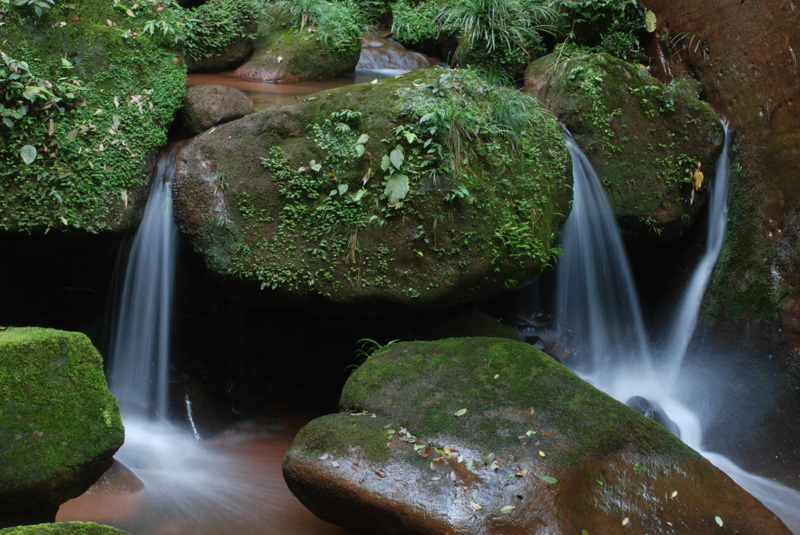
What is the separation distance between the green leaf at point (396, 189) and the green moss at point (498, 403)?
1.20 metres

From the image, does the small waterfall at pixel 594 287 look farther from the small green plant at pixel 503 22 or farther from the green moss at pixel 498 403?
the green moss at pixel 498 403

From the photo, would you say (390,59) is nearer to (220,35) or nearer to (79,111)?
(220,35)

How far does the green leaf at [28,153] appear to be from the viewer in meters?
4.58

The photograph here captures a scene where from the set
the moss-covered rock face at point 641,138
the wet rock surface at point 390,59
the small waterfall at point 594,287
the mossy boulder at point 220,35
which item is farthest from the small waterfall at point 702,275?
the mossy boulder at point 220,35

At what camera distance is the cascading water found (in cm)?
595

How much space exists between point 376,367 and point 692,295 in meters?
3.67

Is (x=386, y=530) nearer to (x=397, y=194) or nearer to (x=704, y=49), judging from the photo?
(x=397, y=194)

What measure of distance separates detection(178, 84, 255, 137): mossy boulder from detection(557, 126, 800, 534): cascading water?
3247mm

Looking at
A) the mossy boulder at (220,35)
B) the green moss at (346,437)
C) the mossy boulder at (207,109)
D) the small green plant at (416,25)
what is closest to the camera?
the green moss at (346,437)

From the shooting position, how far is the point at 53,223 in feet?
15.0

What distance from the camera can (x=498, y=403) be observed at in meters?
3.87

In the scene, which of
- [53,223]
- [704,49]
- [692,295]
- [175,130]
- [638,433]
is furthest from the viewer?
[704,49]

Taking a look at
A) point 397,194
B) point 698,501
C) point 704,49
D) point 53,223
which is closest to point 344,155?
point 397,194

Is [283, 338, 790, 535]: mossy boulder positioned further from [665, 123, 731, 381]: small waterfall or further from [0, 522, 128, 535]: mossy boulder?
[665, 123, 731, 381]: small waterfall
